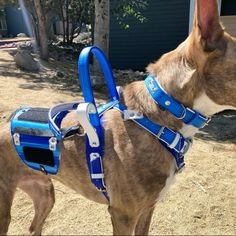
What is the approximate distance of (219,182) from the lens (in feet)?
16.5

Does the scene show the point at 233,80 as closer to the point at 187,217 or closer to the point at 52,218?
the point at 187,217

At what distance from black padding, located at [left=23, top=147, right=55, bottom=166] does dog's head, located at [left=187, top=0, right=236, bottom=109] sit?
1219 mm

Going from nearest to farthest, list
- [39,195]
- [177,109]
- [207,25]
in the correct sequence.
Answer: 1. [207,25]
2. [177,109]
3. [39,195]

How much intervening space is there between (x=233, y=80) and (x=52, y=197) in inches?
82.0

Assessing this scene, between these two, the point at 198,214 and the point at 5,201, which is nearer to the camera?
the point at 5,201

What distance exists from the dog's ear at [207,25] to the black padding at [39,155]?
1.33 m

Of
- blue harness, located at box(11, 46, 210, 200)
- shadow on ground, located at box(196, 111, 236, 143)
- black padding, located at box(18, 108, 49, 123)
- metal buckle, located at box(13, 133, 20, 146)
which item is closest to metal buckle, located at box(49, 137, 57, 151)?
blue harness, located at box(11, 46, 210, 200)

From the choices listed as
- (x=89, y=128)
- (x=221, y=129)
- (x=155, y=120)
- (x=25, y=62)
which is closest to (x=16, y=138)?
(x=89, y=128)

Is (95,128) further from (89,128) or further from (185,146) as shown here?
(185,146)

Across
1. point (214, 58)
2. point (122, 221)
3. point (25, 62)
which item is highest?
point (214, 58)

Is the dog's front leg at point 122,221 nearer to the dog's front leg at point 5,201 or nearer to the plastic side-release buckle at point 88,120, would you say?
the plastic side-release buckle at point 88,120

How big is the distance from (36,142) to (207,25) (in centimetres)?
144

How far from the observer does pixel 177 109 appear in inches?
92.7

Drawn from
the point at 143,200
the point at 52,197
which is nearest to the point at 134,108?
the point at 143,200
